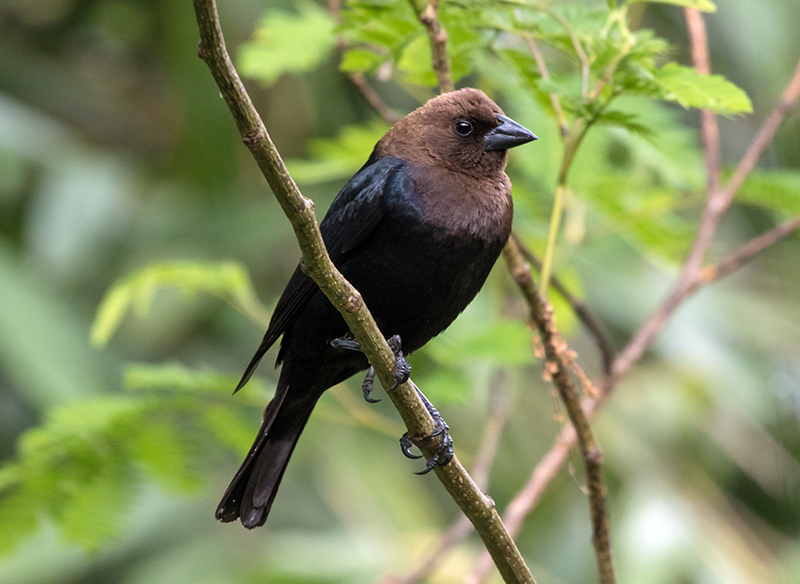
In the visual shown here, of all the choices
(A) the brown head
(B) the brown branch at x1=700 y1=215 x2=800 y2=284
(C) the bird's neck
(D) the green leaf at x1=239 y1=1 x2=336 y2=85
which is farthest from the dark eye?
(B) the brown branch at x1=700 y1=215 x2=800 y2=284

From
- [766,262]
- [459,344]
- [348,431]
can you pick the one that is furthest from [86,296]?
[766,262]

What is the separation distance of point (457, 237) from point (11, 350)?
3316mm

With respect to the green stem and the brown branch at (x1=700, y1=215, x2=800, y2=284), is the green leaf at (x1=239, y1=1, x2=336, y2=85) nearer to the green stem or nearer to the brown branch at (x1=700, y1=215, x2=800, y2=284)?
the green stem

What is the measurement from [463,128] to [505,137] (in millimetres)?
133

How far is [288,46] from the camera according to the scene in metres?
2.88

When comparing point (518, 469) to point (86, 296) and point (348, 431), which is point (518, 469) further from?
point (86, 296)

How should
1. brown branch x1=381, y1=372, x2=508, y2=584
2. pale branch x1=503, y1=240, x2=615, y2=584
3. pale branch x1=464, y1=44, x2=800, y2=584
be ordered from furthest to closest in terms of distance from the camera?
brown branch x1=381, y1=372, x2=508, y2=584 < pale branch x1=464, y1=44, x2=800, y2=584 < pale branch x1=503, y1=240, x2=615, y2=584

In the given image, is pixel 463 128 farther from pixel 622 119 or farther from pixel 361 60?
pixel 622 119

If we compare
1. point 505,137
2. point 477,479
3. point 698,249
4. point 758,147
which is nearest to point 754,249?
point 698,249

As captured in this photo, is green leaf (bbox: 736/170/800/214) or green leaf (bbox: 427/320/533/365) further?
green leaf (bbox: 427/320/533/365)

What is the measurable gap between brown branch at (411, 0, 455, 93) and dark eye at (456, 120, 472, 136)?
0.31 meters

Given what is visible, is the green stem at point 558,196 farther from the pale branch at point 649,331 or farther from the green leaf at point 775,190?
the green leaf at point 775,190

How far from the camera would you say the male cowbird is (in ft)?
7.54

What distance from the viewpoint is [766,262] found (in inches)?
256
